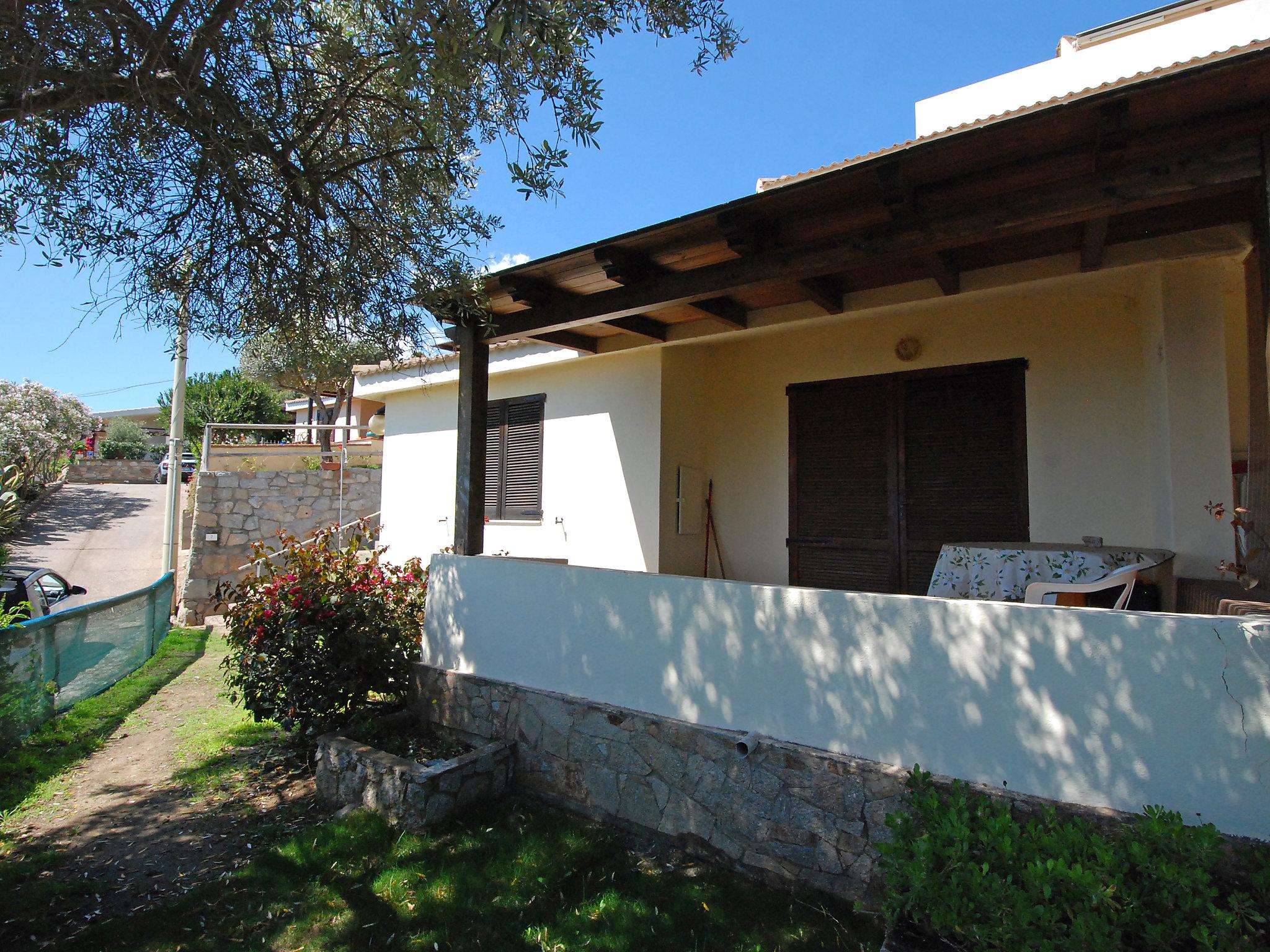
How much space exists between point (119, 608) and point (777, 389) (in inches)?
306

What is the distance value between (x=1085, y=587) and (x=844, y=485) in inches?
105

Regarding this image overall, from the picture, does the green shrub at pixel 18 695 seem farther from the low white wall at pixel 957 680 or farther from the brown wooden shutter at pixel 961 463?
the brown wooden shutter at pixel 961 463

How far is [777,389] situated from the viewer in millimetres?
7039

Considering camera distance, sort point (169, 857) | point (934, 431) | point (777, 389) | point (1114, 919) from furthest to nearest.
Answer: point (777, 389) → point (934, 431) → point (169, 857) → point (1114, 919)

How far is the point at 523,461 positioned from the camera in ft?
27.1

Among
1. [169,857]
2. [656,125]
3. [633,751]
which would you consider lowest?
[169,857]

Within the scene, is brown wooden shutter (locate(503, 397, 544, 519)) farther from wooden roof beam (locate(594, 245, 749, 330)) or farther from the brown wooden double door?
wooden roof beam (locate(594, 245, 749, 330))

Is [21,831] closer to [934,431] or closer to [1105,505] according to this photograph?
[934,431]

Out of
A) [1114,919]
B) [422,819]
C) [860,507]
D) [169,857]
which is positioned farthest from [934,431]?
[169,857]

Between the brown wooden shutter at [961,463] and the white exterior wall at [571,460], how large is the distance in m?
2.34

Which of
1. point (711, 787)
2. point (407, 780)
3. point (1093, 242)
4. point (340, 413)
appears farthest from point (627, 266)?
point (340, 413)

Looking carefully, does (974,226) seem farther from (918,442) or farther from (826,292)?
(918,442)

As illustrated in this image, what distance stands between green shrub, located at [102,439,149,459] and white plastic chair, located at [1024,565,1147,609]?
118ft

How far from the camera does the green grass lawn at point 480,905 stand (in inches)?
133
